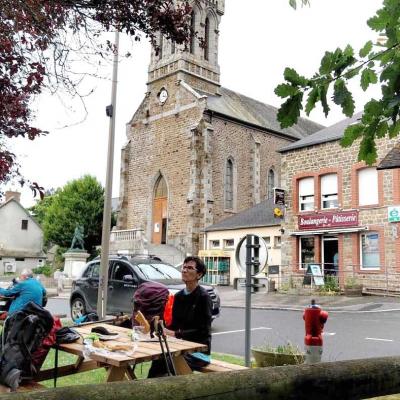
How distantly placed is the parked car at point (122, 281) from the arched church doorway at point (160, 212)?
23.5m

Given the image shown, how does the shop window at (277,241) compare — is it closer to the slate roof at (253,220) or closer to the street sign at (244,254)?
the slate roof at (253,220)

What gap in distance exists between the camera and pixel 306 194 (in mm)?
26312

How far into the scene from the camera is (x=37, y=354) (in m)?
4.59

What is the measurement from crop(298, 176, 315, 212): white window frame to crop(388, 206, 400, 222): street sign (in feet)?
14.3

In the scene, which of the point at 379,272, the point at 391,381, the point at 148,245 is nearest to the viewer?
the point at 391,381

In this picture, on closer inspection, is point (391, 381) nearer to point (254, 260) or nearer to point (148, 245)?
point (254, 260)

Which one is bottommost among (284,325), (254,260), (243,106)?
(284,325)

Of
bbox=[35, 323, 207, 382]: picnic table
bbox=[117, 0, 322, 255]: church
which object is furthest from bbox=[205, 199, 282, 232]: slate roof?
bbox=[35, 323, 207, 382]: picnic table

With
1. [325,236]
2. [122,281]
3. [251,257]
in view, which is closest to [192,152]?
[325,236]

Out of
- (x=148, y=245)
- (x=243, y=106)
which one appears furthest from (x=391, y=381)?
(x=243, y=106)

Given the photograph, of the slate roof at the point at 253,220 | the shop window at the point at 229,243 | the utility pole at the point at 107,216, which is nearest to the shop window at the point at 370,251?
the slate roof at the point at 253,220

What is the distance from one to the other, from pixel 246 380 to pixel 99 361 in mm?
2731

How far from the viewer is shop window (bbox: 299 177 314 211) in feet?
85.6

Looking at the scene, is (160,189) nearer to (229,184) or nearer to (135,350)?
(229,184)
